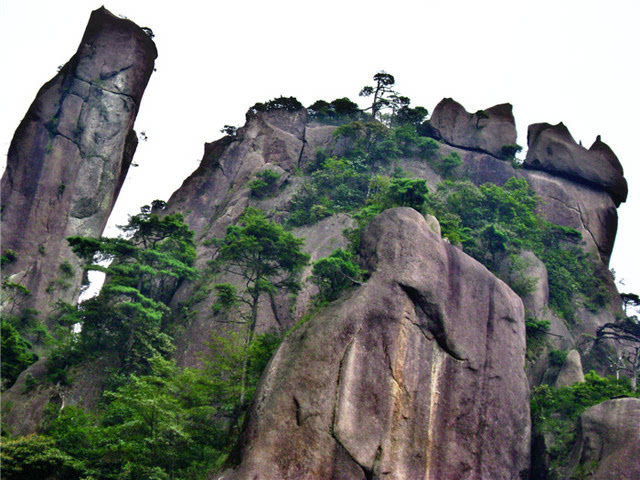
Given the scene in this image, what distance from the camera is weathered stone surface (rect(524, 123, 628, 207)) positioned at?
1881 inches

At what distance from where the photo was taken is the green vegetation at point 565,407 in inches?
992

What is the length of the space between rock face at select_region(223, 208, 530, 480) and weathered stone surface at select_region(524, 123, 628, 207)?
945 inches

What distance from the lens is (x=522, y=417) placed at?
25234 millimetres

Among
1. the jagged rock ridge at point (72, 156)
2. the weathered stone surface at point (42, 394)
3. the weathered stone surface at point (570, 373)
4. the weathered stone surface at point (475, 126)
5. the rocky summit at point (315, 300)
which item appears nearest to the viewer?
the rocky summit at point (315, 300)

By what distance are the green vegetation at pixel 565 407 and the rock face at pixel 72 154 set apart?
30.0 metres

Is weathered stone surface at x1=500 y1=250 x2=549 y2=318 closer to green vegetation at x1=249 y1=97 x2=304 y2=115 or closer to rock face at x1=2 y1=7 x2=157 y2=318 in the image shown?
green vegetation at x1=249 y1=97 x2=304 y2=115

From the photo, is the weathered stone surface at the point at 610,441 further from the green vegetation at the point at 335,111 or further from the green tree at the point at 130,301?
the green vegetation at the point at 335,111

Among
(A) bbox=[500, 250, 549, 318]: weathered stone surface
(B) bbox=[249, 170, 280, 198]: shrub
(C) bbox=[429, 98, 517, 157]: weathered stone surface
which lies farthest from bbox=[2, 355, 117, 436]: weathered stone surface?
(C) bbox=[429, 98, 517, 157]: weathered stone surface

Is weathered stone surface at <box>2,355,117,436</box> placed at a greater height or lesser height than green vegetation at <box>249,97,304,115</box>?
lesser

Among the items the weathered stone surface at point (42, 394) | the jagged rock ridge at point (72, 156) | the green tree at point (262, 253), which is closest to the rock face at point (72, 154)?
the jagged rock ridge at point (72, 156)

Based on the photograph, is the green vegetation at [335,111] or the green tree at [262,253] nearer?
the green tree at [262,253]

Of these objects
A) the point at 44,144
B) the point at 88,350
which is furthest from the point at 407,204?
the point at 44,144

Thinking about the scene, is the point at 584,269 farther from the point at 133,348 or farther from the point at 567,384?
the point at 133,348

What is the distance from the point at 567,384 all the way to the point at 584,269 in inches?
516
